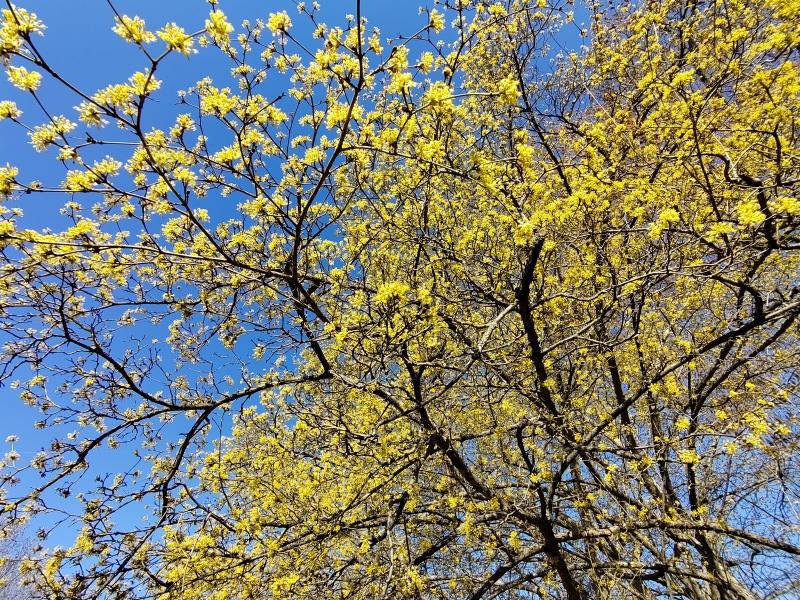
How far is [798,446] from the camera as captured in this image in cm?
425

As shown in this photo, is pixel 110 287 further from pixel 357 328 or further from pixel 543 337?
pixel 543 337

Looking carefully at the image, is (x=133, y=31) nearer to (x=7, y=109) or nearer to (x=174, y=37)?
(x=174, y=37)

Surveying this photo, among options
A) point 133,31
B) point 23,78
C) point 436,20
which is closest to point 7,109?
point 23,78

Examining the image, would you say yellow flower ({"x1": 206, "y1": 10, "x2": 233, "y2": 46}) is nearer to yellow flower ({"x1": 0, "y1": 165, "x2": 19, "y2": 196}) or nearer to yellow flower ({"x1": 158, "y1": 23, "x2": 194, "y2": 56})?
yellow flower ({"x1": 158, "y1": 23, "x2": 194, "y2": 56})

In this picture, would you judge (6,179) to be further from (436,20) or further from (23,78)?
(436,20)

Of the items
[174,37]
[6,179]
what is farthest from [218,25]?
[6,179]

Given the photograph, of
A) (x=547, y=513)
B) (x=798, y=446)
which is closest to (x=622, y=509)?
(x=547, y=513)

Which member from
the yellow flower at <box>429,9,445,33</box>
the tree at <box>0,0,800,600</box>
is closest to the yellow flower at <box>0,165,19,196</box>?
the tree at <box>0,0,800,600</box>

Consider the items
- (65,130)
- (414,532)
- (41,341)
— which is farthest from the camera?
(414,532)

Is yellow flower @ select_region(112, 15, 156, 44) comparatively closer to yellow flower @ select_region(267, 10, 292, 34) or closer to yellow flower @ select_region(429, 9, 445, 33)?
yellow flower @ select_region(267, 10, 292, 34)

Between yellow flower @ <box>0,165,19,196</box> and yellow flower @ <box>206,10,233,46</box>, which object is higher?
yellow flower @ <box>206,10,233,46</box>

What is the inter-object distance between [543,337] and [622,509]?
1.98 metres

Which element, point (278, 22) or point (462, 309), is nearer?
point (278, 22)

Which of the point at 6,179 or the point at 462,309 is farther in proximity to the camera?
the point at 462,309
